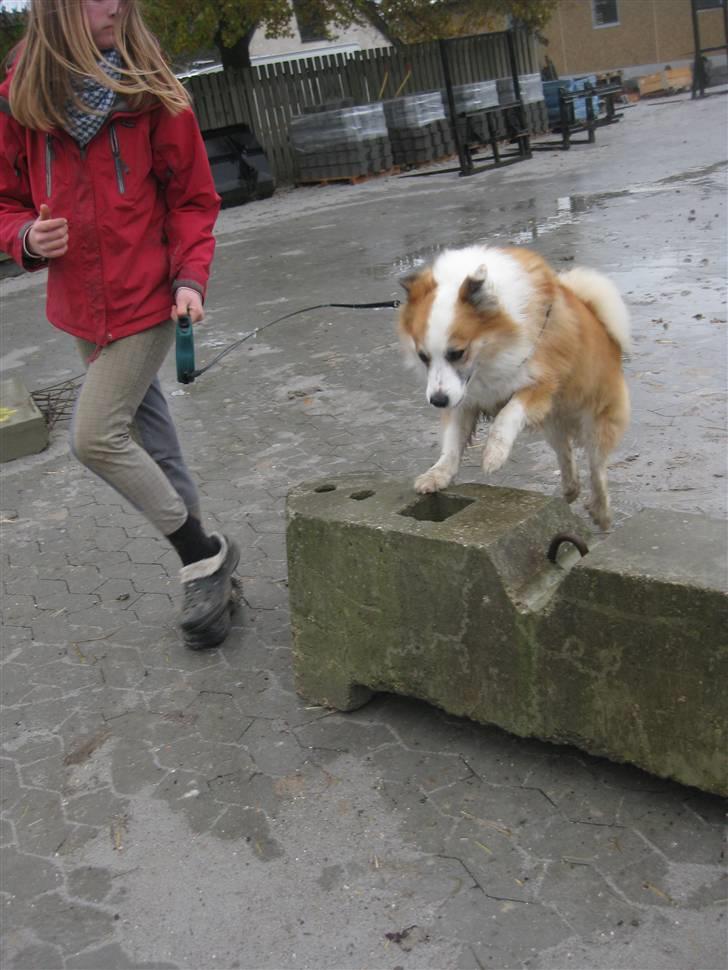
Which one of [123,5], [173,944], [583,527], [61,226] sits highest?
[123,5]

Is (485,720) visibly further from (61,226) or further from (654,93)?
(654,93)

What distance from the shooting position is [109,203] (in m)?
3.28

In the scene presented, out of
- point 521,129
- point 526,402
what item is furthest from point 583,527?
point 521,129

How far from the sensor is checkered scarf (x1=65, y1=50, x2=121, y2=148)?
314 centimetres

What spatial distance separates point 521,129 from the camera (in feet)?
61.8

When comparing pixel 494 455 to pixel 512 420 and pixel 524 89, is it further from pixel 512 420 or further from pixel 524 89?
pixel 524 89

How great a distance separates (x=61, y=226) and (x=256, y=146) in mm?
17965

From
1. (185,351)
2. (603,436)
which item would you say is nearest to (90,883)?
(185,351)

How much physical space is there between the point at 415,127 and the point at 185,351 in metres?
18.4

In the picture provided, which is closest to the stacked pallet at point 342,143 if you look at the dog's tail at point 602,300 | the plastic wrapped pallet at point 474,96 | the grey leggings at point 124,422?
the plastic wrapped pallet at point 474,96

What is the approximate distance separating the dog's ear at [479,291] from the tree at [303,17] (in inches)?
568

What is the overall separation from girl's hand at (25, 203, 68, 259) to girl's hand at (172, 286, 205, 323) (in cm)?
41

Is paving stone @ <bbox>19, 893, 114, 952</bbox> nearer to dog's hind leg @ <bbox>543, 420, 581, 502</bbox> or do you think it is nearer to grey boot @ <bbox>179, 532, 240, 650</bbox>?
grey boot @ <bbox>179, 532, 240, 650</bbox>

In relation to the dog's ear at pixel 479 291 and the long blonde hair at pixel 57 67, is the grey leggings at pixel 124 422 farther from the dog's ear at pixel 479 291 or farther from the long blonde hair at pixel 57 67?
the dog's ear at pixel 479 291
